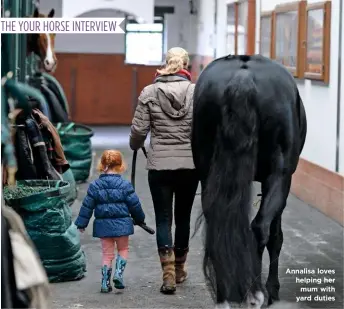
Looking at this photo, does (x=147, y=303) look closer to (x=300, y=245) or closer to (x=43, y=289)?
(x=300, y=245)

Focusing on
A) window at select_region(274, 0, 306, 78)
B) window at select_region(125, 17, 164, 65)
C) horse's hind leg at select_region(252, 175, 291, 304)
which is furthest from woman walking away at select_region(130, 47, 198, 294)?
window at select_region(125, 17, 164, 65)

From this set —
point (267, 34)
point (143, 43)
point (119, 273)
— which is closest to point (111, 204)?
point (119, 273)

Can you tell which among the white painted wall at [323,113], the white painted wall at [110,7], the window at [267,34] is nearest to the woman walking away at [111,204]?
the white painted wall at [323,113]

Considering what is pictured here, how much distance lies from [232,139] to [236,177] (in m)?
0.22

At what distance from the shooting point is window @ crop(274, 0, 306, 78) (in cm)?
1351

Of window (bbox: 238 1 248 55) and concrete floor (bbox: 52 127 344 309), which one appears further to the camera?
window (bbox: 238 1 248 55)

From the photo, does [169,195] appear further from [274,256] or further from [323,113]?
[323,113]

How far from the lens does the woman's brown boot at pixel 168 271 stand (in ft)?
25.1

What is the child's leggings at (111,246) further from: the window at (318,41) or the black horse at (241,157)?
the window at (318,41)

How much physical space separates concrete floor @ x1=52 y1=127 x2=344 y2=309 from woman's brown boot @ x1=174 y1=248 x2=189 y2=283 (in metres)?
0.08

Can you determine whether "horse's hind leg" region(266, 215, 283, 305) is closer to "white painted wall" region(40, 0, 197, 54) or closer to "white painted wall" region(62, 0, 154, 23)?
"white painted wall" region(62, 0, 154, 23)

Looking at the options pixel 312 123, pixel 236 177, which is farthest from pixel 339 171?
pixel 236 177

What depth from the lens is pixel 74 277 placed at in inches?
320

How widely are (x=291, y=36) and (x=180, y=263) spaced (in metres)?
6.68
